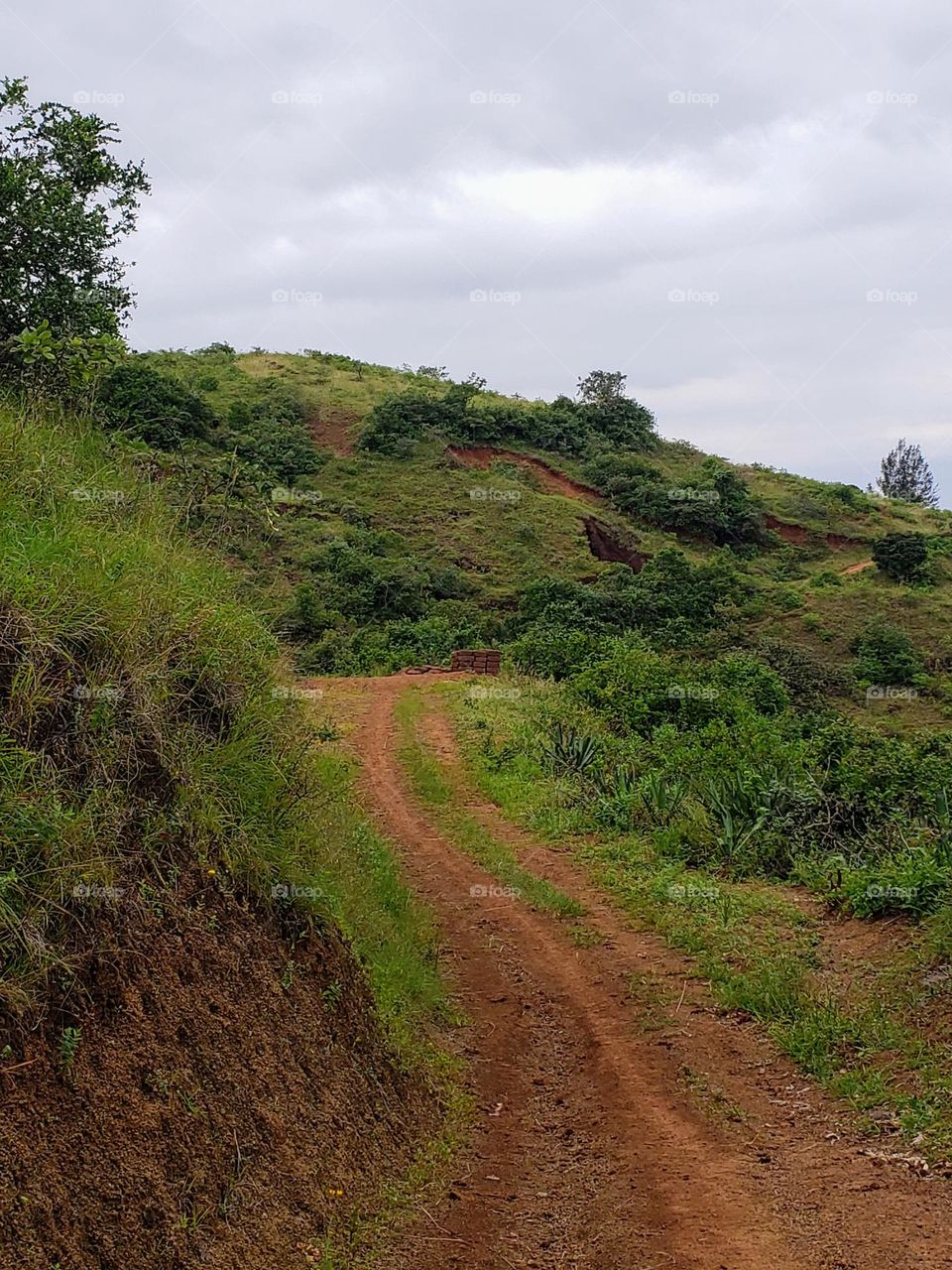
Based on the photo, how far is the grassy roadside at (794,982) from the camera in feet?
17.8

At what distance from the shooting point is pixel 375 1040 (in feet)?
16.2

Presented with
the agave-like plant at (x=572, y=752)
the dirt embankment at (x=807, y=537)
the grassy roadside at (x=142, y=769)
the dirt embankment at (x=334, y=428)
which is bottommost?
the agave-like plant at (x=572, y=752)

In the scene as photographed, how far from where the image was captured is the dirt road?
4125 millimetres

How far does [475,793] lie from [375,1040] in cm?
761

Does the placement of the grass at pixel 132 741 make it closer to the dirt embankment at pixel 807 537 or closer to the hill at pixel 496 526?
the hill at pixel 496 526

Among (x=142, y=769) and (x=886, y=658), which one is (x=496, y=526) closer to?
(x=886, y=658)

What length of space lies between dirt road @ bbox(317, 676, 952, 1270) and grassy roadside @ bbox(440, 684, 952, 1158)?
199mm

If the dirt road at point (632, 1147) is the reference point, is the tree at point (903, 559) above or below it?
above

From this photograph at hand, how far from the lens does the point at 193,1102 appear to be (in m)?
3.60

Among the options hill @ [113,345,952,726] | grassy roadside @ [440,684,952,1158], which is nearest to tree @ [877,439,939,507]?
hill @ [113,345,952,726]

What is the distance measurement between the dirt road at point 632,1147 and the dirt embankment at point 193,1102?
0.51 metres

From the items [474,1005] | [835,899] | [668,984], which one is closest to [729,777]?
[835,899]

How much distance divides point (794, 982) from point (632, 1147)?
83.0 inches

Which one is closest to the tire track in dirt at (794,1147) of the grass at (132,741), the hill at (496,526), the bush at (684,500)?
the grass at (132,741)
